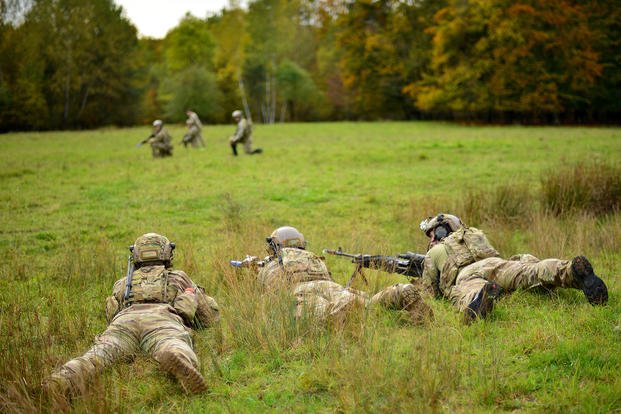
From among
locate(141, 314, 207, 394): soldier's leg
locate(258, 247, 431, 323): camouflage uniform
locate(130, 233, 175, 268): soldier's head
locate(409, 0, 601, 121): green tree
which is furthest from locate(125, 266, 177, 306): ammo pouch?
locate(409, 0, 601, 121): green tree

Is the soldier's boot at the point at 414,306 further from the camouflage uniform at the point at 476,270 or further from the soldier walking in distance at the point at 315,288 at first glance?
the camouflage uniform at the point at 476,270

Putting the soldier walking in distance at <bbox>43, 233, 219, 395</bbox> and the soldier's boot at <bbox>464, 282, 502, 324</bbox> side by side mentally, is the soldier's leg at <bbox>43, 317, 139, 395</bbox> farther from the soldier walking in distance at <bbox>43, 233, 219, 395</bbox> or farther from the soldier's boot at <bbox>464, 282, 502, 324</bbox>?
the soldier's boot at <bbox>464, 282, 502, 324</bbox>

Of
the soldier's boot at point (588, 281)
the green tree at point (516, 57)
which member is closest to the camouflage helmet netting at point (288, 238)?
the soldier's boot at point (588, 281)

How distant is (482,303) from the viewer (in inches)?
215

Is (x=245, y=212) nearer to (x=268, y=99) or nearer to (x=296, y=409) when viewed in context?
(x=296, y=409)

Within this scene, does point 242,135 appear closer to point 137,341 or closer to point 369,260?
point 369,260

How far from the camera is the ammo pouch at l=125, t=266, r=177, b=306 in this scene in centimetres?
557

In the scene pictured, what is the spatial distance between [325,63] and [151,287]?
204ft

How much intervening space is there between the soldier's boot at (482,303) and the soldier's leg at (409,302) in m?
0.36

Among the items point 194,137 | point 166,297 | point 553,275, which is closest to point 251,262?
point 166,297

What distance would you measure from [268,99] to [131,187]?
48707mm

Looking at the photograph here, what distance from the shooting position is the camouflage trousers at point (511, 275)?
18.8ft

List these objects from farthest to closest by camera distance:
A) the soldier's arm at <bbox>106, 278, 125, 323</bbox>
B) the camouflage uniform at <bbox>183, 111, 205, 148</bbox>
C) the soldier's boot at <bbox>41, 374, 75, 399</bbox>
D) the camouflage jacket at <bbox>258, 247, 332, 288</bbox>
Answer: the camouflage uniform at <bbox>183, 111, 205, 148</bbox>, the camouflage jacket at <bbox>258, 247, 332, 288</bbox>, the soldier's arm at <bbox>106, 278, 125, 323</bbox>, the soldier's boot at <bbox>41, 374, 75, 399</bbox>

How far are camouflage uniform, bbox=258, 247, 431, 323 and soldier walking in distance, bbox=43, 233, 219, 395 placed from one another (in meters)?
0.81
